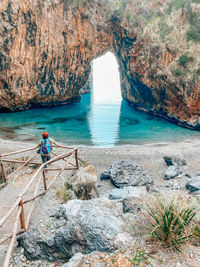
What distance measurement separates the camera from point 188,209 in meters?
3.22

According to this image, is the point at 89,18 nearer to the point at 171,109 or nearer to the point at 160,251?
the point at 171,109

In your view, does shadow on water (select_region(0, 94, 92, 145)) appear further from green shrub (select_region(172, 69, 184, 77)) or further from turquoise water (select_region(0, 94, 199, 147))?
green shrub (select_region(172, 69, 184, 77))

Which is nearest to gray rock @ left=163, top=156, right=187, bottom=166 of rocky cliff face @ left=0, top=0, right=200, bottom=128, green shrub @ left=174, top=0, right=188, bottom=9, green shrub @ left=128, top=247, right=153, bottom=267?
green shrub @ left=128, top=247, right=153, bottom=267

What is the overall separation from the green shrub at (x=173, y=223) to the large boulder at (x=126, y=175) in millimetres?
7054

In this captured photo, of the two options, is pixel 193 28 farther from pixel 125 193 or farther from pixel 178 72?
pixel 125 193

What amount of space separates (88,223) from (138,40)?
31.5 metres

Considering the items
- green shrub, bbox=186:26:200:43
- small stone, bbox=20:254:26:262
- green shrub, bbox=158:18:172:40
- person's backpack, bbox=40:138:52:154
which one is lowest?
small stone, bbox=20:254:26:262

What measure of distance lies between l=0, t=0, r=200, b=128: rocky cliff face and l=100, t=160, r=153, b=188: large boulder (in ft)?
49.2

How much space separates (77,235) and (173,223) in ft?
5.49

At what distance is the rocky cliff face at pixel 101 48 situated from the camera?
80.1 feet

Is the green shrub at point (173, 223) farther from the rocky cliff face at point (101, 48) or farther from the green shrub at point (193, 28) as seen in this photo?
the green shrub at point (193, 28)

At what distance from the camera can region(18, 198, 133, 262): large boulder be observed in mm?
3379

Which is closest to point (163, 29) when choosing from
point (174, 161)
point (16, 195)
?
point (174, 161)

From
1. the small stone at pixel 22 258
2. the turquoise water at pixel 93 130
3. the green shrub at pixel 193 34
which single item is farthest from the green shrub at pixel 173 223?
the green shrub at pixel 193 34
